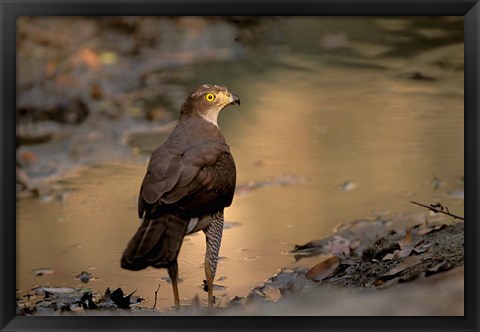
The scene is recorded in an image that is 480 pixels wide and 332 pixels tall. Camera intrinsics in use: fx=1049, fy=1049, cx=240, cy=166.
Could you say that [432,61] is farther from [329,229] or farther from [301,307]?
[301,307]

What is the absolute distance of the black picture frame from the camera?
14.8ft

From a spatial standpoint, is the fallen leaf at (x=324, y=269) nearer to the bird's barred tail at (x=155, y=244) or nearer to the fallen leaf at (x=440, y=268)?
the fallen leaf at (x=440, y=268)

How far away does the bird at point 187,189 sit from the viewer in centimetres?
436

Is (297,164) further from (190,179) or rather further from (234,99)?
(190,179)

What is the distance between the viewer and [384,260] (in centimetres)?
489

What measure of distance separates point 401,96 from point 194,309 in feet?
4.70

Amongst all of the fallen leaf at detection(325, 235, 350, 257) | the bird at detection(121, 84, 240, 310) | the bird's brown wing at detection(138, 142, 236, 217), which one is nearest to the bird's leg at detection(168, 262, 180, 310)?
the bird at detection(121, 84, 240, 310)

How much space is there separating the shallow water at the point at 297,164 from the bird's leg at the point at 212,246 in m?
0.05

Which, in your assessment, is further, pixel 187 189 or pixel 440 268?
pixel 440 268

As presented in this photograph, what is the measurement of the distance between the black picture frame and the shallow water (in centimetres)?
10

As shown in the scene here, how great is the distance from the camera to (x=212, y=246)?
4.62 metres

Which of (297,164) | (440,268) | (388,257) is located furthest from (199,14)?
(440,268)

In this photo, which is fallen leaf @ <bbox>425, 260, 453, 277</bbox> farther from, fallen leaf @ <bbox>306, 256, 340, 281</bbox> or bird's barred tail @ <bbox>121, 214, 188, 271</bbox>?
bird's barred tail @ <bbox>121, 214, 188, 271</bbox>

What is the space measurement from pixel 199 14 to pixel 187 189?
0.78m
